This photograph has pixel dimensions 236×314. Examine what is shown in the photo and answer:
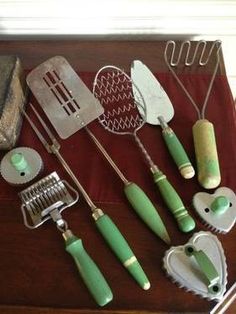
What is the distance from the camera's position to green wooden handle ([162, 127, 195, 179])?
1.88 ft

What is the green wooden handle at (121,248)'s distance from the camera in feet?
1.65

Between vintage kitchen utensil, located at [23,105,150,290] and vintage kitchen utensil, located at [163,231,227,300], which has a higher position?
vintage kitchen utensil, located at [23,105,150,290]

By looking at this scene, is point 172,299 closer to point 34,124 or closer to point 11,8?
point 34,124

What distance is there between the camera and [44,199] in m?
0.55

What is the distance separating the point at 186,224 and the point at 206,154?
0.11 meters

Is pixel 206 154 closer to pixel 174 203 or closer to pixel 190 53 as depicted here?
pixel 174 203

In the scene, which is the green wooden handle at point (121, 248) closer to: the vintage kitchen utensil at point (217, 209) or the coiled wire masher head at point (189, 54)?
the vintage kitchen utensil at point (217, 209)

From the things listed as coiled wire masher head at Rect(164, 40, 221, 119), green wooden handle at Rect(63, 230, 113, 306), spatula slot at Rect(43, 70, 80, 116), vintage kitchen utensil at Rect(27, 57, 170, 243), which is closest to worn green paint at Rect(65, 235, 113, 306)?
green wooden handle at Rect(63, 230, 113, 306)

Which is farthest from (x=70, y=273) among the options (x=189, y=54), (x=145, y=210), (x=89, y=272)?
(x=189, y=54)

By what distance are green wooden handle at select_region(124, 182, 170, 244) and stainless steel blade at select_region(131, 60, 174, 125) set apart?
14cm

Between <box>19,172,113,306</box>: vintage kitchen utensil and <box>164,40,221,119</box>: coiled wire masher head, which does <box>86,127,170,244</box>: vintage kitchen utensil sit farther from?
<box>164,40,221,119</box>: coiled wire masher head

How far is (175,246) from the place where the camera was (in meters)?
0.53

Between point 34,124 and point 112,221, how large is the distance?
227 mm

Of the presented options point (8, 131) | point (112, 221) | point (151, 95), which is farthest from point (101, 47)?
point (112, 221)
